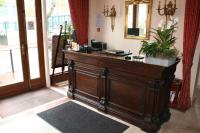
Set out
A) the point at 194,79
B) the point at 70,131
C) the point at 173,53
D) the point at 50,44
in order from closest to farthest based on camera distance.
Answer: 1. the point at 173,53
2. the point at 70,131
3. the point at 194,79
4. the point at 50,44

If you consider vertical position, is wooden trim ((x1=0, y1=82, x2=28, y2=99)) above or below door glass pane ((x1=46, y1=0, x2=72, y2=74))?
below

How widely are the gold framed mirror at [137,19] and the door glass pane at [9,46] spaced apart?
240 cm

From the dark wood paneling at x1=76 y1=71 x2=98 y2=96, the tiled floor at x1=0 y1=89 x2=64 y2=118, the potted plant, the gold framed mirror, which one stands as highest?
the gold framed mirror

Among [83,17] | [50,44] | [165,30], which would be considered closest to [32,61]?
[50,44]

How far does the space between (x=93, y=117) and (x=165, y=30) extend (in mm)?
1803

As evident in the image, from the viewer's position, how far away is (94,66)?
3.20m

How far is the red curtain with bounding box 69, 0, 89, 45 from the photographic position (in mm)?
4453

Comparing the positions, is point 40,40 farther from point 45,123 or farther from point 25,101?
point 45,123

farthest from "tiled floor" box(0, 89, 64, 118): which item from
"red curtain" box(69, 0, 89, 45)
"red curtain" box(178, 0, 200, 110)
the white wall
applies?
"red curtain" box(178, 0, 200, 110)

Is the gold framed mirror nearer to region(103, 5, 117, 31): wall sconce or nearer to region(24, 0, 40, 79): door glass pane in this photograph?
region(103, 5, 117, 31): wall sconce

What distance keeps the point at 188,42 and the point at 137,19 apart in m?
1.23

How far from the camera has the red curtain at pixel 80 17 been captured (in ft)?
14.6

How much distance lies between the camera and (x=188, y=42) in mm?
3088

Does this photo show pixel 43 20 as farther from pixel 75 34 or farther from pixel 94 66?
pixel 94 66
